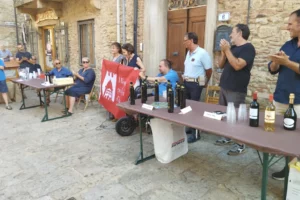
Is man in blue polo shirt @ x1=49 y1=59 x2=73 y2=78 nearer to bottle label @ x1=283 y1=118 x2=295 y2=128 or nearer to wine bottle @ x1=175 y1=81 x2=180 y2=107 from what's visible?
wine bottle @ x1=175 y1=81 x2=180 y2=107

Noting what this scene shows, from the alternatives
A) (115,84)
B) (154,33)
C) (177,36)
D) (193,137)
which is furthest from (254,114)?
(154,33)

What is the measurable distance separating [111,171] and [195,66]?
6.13ft

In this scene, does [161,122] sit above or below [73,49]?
below

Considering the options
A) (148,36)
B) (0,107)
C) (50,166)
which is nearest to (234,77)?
(50,166)

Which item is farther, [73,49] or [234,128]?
[73,49]

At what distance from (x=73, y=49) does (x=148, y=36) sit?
3.56 m

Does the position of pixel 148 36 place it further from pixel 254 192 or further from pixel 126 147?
pixel 254 192

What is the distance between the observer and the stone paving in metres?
2.43

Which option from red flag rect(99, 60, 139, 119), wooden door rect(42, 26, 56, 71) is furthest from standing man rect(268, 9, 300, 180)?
wooden door rect(42, 26, 56, 71)

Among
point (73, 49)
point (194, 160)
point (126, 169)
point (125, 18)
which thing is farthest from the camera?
point (73, 49)

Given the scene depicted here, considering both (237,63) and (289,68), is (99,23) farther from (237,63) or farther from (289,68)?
(289,68)

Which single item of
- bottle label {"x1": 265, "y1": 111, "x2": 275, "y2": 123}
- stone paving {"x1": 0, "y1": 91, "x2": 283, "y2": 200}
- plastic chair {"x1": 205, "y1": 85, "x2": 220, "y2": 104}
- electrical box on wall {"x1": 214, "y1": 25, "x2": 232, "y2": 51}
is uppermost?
electrical box on wall {"x1": 214, "y1": 25, "x2": 232, "y2": 51}

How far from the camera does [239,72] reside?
2928mm

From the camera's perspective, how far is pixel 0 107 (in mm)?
6078
